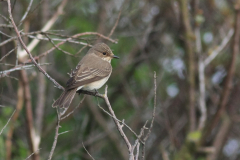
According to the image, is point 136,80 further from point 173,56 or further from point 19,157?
point 19,157

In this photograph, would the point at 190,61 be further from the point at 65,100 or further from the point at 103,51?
the point at 65,100

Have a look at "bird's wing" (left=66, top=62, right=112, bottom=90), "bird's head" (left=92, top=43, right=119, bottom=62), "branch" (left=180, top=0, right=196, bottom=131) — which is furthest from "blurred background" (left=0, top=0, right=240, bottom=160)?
"bird's wing" (left=66, top=62, right=112, bottom=90)

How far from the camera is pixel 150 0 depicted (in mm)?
8453

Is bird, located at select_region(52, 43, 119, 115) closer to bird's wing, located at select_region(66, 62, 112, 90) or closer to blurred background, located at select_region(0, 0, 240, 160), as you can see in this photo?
bird's wing, located at select_region(66, 62, 112, 90)

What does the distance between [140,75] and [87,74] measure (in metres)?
2.96

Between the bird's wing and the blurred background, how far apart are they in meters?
1.55

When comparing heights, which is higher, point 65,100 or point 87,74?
point 87,74

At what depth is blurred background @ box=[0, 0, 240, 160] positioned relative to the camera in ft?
24.6

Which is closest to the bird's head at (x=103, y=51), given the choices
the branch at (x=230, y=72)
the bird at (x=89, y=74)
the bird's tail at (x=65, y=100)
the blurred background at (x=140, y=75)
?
the bird at (x=89, y=74)

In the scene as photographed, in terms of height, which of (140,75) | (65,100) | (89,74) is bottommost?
(140,75)

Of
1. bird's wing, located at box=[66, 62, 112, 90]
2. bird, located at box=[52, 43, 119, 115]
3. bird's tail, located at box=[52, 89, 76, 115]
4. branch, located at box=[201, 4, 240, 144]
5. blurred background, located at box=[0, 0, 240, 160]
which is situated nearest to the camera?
bird's tail, located at box=[52, 89, 76, 115]

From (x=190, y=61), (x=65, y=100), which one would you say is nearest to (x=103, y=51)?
(x=65, y=100)

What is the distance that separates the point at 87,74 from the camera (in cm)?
558

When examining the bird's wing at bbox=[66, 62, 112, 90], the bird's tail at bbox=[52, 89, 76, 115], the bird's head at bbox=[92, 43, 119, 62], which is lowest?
the bird's tail at bbox=[52, 89, 76, 115]
